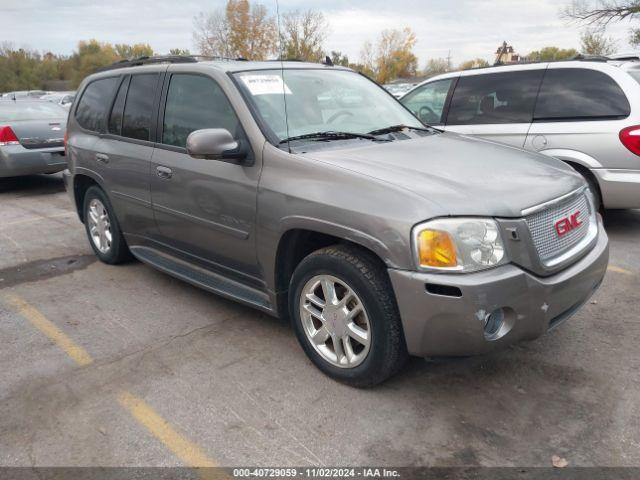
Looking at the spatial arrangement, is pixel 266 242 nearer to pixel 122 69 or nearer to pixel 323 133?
pixel 323 133

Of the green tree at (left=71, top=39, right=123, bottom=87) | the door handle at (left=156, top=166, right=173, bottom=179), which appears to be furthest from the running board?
the green tree at (left=71, top=39, right=123, bottom=87)

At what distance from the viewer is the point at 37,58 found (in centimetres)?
6906

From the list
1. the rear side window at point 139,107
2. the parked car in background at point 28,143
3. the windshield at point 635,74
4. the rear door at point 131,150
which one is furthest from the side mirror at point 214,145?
the parked car in background at point 28,143

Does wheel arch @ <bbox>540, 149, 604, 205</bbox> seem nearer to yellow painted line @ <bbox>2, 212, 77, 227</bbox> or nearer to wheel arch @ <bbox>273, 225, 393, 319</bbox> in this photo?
wheel arch @ <bbox>273, 225, 393, 319</bbox>

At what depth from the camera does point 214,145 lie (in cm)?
323

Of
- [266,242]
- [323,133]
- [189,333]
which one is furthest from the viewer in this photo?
[189,333]

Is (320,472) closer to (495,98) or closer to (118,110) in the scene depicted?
(118,110)

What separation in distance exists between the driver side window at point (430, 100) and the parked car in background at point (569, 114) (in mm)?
125

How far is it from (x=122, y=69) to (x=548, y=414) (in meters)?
4.17

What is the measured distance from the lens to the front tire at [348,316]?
9.09ft

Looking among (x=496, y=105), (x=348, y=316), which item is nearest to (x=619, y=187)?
(x=496, y=105)

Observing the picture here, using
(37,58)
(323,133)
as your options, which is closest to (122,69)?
(323,133)

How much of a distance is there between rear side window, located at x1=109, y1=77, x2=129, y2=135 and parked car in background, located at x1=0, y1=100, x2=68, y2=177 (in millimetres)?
4549

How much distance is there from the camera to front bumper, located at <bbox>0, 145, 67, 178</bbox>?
339 inches
